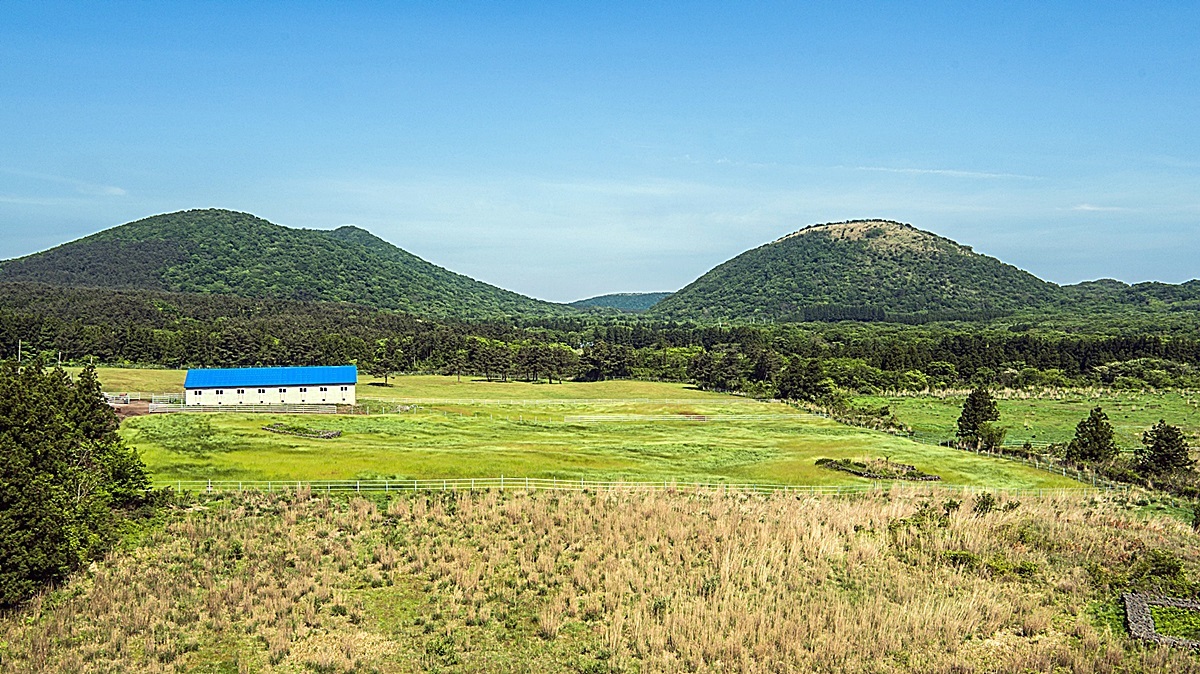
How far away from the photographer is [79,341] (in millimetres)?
127312

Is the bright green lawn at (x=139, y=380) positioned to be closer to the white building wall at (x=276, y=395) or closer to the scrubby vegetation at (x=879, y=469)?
the white building wall at (x=276, y=395)

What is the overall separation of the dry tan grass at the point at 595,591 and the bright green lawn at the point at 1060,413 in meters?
38.6

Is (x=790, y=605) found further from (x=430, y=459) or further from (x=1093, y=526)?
(x=430, y=459)

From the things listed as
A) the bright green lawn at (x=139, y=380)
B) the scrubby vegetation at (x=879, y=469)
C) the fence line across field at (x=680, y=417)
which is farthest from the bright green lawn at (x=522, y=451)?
the bright green lawn at (x=139, y=380)

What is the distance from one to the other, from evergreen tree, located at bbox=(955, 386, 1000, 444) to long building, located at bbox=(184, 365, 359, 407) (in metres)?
56.7

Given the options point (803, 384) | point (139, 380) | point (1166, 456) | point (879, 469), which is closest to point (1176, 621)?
point (879, 469)

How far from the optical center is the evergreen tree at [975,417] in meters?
63.4

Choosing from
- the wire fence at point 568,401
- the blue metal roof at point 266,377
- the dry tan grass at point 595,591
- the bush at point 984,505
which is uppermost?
the blue metal roof at point 266,377

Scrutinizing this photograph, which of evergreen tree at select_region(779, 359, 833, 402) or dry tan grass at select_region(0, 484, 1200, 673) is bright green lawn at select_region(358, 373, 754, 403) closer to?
evergreen tree at select_region(779, 359, 833, 402)

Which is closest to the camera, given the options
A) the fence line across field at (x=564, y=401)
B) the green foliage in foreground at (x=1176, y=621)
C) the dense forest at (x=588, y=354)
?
the green foliage in foreground at (x=1176, y=621)

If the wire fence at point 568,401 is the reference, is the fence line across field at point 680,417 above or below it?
below

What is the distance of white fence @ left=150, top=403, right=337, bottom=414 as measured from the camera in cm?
7581

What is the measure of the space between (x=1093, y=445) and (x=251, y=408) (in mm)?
69848

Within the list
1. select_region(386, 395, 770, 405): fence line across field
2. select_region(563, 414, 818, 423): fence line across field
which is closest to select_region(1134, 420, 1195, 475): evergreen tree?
select_region(563, 414, 818, 423): fence line across field
